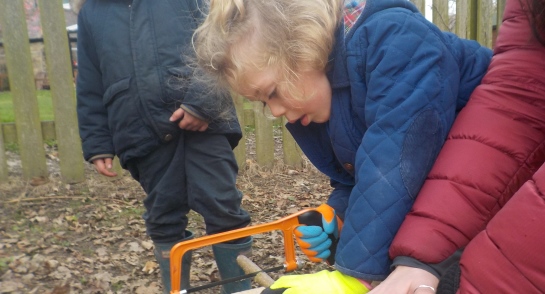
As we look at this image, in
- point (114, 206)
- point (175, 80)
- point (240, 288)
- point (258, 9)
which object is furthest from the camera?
point (114, 206)

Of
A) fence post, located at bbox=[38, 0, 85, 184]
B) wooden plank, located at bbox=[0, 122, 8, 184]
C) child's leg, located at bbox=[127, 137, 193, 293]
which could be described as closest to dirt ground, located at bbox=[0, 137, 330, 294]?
wooden plank, located at bbox=[0, 122, 8, 184]

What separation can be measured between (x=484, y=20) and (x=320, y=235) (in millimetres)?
3442

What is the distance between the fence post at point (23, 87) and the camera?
3477 mm

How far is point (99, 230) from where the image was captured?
3.23m

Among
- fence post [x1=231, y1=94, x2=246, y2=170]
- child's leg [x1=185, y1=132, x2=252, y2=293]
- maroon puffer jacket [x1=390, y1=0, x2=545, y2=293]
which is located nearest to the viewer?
maroon puffer jacket [x1=390, y1=0, x2=545, y2=293]

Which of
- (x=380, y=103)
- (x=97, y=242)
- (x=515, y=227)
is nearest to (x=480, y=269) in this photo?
(x=515, y=227)

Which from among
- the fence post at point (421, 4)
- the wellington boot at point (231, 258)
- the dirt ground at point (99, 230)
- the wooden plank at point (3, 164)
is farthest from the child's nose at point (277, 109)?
the fence post at point (421, 4)

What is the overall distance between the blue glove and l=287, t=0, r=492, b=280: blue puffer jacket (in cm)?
28

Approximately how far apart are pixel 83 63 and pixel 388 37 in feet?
5.03

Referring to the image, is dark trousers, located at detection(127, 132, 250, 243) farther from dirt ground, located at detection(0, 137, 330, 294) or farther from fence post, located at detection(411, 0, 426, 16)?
fence post, located at detection(411, 0, 426, 16)

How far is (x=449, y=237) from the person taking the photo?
106cm

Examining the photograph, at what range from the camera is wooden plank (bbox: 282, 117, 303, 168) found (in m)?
4.14

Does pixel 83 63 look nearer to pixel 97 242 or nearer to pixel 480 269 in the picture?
pixel 97 242

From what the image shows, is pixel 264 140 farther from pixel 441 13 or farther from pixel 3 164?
pixel 3 164
